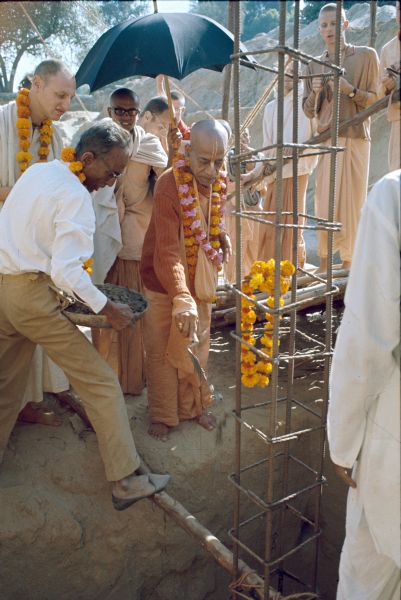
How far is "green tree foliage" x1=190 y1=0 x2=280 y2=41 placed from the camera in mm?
30672

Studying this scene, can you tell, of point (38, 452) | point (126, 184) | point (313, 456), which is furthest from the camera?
point (313, 456)

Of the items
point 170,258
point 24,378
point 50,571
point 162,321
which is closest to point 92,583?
point 50,571

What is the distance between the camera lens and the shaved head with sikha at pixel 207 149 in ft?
12.3

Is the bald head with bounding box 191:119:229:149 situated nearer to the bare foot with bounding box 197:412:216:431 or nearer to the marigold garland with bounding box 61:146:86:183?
the marigold garland with bounding box 61:146:86:183

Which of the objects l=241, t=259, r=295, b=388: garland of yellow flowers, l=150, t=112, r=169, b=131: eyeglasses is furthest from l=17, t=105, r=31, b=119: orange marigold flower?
l=241, t=259, r=295, b=388: garland of yellow flowers

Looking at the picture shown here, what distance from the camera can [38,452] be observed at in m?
4.10

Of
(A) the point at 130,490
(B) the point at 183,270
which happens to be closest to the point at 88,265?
(B) the point at 183,270

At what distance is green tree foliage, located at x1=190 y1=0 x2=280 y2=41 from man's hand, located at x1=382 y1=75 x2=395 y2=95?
27844mm

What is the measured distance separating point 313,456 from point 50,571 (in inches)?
84.2

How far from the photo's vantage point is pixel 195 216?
12.8 ft

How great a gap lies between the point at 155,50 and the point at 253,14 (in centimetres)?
3450

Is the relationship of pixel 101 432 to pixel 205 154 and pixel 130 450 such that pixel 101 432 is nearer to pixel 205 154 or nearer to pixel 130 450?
pixel 130 450

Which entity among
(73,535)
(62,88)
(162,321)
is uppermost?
(62,88)

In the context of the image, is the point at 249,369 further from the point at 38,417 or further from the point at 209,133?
the point at 38,417
